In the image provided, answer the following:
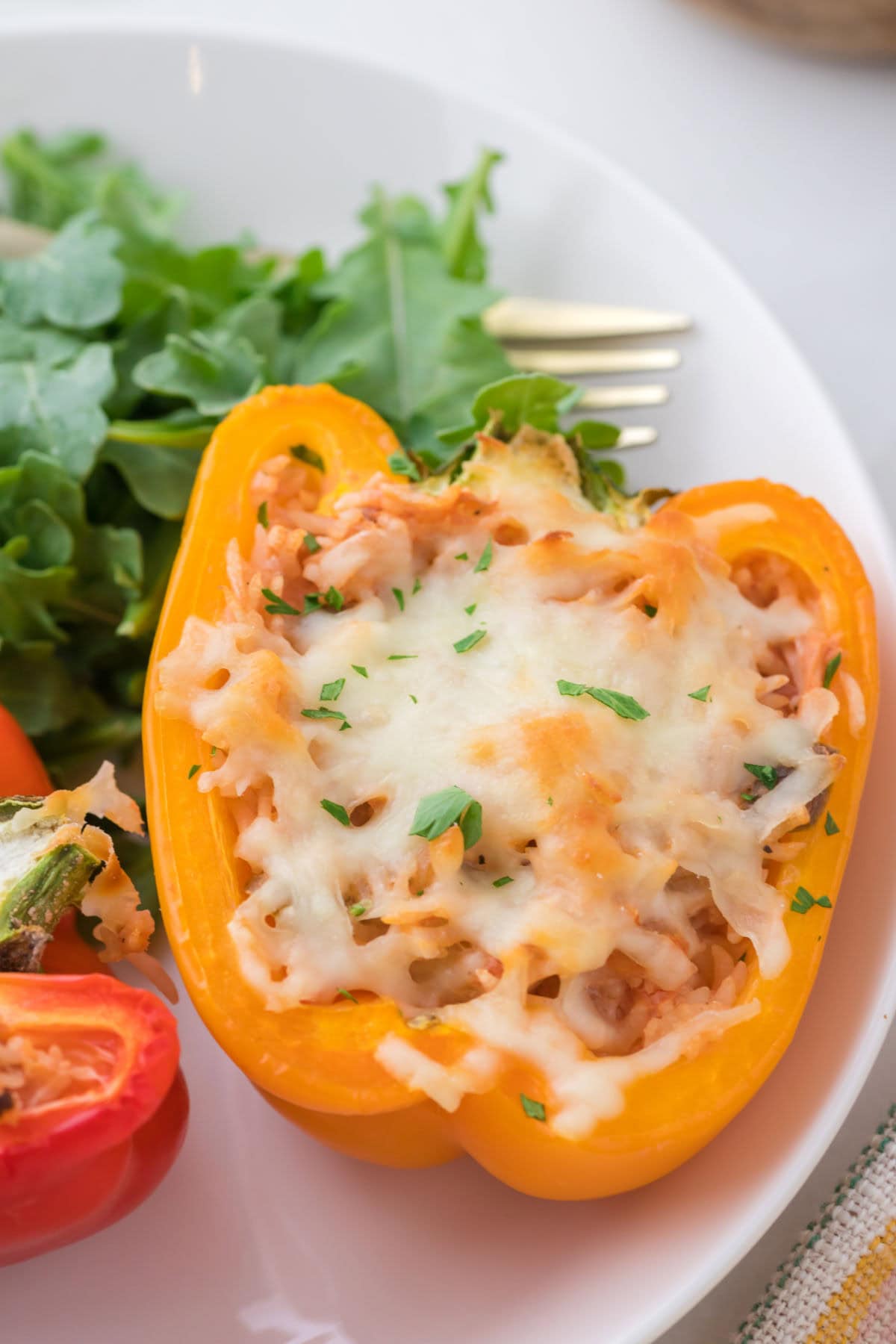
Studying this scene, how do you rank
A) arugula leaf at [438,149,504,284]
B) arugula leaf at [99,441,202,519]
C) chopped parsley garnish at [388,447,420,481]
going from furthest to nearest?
arugula leaf at [438,149,504,284], arugula leaf at [99,441,202,519], chopped parsley garnish at [388,447,420,481]

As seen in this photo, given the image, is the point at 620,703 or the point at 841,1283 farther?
the point at 841,1283

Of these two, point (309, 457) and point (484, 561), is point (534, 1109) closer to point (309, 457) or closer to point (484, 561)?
point (484, 561)

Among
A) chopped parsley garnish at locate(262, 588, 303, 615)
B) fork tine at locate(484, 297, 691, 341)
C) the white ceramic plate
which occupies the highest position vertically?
fork tine at locate(484, 297, 691, 341)

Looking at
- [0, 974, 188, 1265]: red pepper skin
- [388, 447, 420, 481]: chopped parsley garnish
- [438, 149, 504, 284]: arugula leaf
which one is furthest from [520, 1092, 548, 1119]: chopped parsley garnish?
[438, 149, 504, 284]: arugula leaf

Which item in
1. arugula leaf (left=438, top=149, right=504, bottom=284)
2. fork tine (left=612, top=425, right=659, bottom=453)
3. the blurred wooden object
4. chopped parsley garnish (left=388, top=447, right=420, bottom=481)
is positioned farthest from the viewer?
the blurred wooden object

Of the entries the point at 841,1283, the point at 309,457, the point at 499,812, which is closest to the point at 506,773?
the point at 499,812

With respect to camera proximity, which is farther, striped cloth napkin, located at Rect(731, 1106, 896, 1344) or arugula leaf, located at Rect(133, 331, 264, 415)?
arugula leaf, located at Rect(133, 331, 264, 415)

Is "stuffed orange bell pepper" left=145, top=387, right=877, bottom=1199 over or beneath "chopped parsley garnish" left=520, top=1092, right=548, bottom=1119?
over

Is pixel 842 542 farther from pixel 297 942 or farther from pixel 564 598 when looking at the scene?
pixel 297 942

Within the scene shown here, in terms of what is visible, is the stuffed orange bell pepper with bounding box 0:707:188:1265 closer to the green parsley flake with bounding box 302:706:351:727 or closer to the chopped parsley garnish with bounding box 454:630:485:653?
the green parsley flake with bounding box 302:706:351:727
